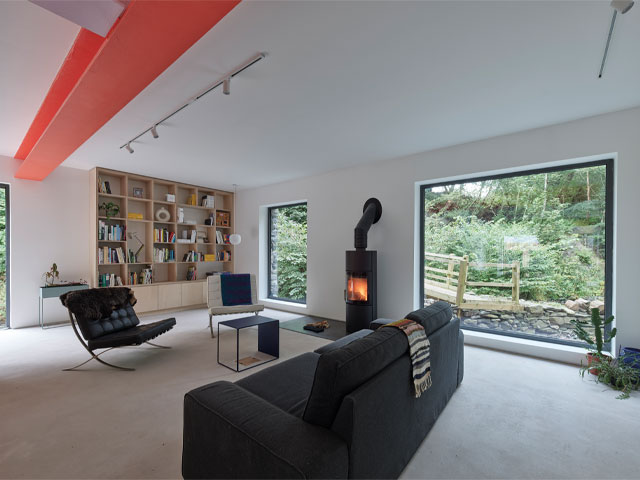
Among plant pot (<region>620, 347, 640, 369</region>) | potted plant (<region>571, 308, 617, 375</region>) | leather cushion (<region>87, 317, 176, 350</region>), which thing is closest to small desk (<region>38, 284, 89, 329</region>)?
leather cushion (<region>87, 317, 176, 350</region>)

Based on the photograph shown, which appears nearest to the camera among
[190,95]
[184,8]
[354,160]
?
[184,8]

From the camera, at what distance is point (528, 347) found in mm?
3469

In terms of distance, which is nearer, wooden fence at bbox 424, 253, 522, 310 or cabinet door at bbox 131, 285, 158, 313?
wooden fence at bbox 424, 253, 522, 310

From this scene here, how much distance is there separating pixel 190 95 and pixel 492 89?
2.69 metres

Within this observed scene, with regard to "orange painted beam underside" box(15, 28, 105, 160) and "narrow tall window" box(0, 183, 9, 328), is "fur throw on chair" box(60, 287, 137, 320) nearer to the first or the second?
"orange painted beam underside" box(15, 28, 105, 160)

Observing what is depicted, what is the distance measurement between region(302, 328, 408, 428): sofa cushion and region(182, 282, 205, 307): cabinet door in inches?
214

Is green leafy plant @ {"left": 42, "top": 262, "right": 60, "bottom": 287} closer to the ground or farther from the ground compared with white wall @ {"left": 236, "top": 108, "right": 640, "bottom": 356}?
closer to the ground

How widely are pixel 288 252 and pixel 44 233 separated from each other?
13.6ft

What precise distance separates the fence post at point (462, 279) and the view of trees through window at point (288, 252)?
291 cm

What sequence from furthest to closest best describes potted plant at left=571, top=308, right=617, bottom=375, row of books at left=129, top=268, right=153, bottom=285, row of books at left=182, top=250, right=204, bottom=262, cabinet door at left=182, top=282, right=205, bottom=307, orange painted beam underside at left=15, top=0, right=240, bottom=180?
1. row of books at left=182, top=250, right=204, bottom=262
2. cabinet door at left=182, top=282, right=205, bottom=307
3. row of books at left=129, top=268, right=153, bottom=285
4. potted plant at left=571, top=308, right=617, bottom=375
5. orange painted beam underside at left=15, top=0, right=240, bottom=180

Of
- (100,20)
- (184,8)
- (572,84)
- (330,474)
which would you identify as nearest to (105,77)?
(100,20)

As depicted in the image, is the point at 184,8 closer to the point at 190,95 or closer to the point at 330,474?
the point at 190,95

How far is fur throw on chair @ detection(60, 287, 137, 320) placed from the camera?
3.08 metres

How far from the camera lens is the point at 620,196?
9.73 ft
